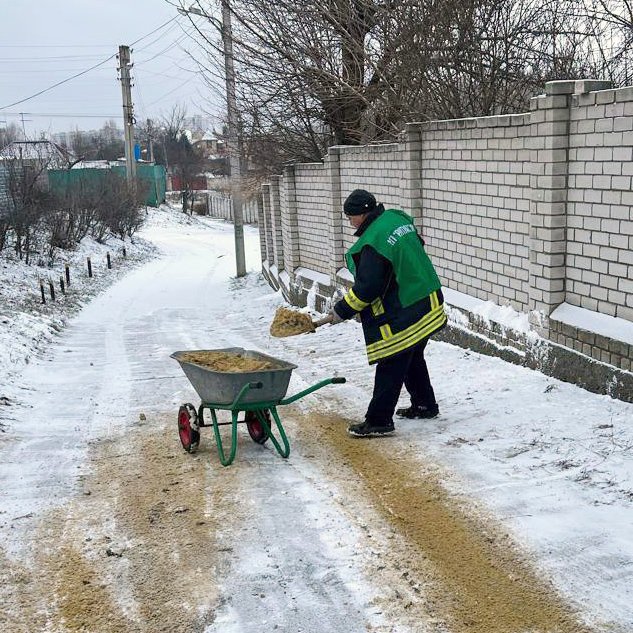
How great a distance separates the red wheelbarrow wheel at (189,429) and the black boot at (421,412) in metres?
1.77

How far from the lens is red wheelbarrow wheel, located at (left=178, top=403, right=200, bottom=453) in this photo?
5.67 meters

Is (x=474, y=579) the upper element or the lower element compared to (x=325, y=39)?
lower

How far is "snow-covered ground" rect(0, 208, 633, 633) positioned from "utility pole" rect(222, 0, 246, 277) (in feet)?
18.6

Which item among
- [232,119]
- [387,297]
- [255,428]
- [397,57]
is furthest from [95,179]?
[387,297]

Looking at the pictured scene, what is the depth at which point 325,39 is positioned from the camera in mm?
14070

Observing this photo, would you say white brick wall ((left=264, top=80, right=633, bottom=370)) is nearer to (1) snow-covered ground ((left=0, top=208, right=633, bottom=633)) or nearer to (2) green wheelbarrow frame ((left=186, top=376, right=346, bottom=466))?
(1) snow-covered ground ((left=0, top=208, right=633, bottom=633))

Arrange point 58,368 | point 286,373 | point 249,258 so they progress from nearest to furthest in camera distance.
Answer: point 286,373, point 58,368, point 249,258

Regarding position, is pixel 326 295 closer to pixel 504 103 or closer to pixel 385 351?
pixel 504 103

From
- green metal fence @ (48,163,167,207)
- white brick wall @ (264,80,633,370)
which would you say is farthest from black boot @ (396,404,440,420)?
green metal fence @ (48,163,167,207)

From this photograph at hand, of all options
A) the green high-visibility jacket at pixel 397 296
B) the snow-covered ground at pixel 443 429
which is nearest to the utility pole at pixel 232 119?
the snow-covered ground at pixel 443 429

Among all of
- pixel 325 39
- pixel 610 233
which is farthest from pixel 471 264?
pixel 325 39

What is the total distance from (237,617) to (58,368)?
7.50 meters

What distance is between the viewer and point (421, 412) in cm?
614

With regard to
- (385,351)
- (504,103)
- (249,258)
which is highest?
(504,103)
